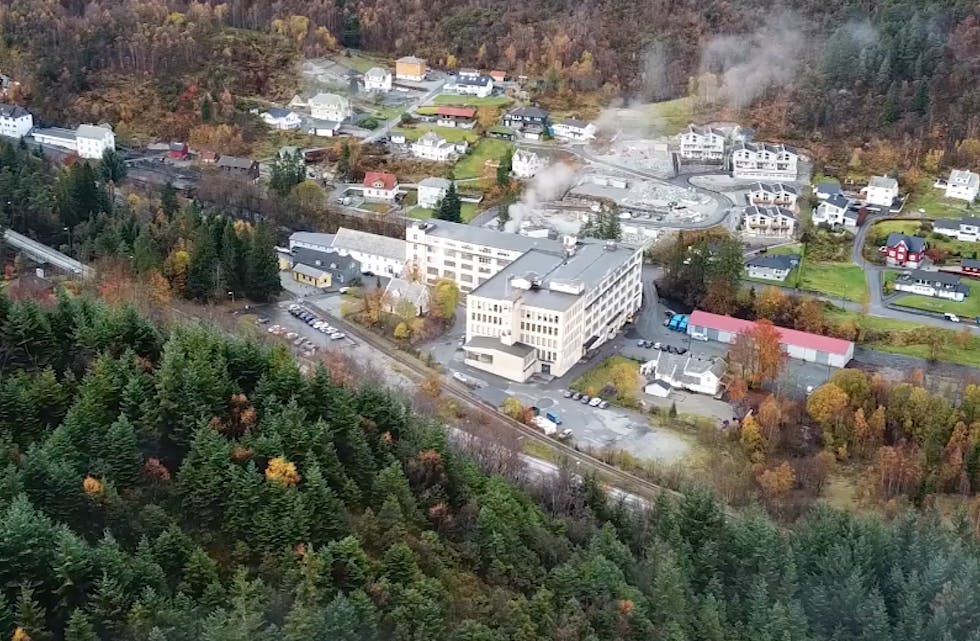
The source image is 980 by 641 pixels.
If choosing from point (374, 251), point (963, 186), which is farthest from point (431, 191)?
point (963, 186)

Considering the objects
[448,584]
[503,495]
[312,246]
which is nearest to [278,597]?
[448,584]

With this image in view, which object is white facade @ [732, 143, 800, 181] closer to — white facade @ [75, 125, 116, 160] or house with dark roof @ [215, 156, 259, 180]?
house with dark roof @ [215, 156, 259, 180]

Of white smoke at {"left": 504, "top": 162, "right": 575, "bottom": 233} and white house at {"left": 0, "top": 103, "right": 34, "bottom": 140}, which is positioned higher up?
white house at {"left": 0, "top": 103, "right": 34, "bottom": 140}

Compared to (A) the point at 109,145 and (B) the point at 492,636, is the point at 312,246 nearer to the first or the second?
(A) the point at 109,145

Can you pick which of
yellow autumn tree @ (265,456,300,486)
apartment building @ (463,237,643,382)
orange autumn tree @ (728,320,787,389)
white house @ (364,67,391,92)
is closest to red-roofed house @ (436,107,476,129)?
white house @ (364,67,391,92)

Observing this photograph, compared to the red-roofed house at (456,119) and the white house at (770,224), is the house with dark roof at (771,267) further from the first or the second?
the red-roofed house at (456,119)

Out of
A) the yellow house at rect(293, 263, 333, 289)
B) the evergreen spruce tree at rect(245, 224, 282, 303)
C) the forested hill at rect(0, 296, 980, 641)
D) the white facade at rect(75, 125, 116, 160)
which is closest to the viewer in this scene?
the forested hill at rect(0, 296, 980, 641)
